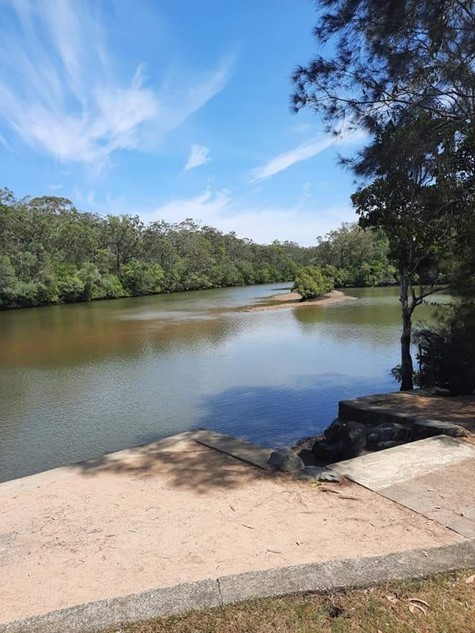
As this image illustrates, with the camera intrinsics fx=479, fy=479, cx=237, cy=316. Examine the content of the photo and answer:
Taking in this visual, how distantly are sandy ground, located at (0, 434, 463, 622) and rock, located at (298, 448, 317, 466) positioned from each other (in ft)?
4.38

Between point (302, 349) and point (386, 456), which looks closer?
point (386, 456)

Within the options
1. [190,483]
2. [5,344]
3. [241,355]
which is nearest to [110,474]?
[190,483]

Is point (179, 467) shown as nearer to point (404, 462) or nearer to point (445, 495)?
point (404, 462)

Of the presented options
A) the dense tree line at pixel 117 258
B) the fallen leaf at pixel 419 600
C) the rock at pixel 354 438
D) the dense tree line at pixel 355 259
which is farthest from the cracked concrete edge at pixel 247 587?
the dense tree line at pixel 355 259

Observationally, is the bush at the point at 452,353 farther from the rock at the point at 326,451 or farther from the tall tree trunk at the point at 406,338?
the rock at the point at 326,451

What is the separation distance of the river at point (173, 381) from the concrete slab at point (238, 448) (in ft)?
5.96

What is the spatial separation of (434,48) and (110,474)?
5702 millimetres

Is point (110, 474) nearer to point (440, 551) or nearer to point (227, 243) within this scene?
point (440, 551)

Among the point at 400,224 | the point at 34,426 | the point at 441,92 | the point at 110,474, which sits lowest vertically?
the point at 34,426

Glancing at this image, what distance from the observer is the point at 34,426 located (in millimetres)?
8500

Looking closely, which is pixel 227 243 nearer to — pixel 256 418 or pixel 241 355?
pixel 241 355

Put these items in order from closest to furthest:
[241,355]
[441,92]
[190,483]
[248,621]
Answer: [248,621], [190,483], [441,92], [241,355]

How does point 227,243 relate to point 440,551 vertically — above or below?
above

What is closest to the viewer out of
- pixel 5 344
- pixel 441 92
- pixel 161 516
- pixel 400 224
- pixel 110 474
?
pixel 161 516
